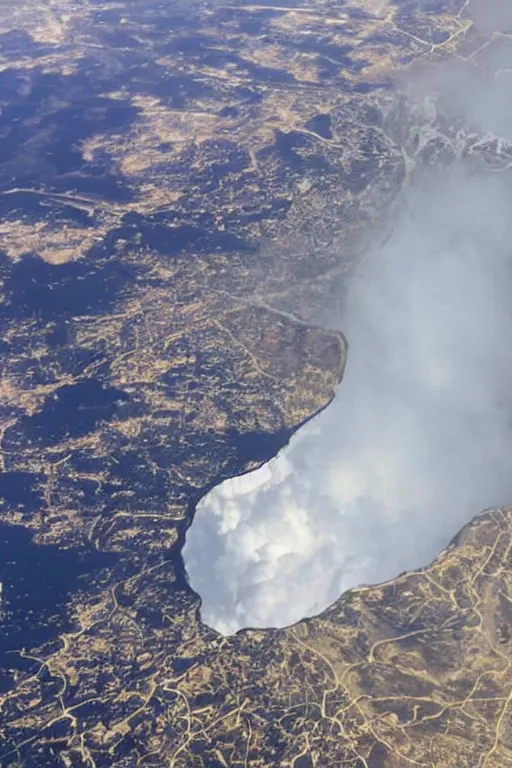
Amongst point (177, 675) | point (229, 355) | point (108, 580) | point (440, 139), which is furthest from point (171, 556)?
point (440, 139)

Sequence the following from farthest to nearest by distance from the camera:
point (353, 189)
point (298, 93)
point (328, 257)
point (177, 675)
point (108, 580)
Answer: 1. point (298, 93)
2. point (353, 189)
3. point (328, 257)
4. point (108, 580)
5. point (177, 675)

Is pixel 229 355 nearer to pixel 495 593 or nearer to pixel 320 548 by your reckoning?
pixel 320 548

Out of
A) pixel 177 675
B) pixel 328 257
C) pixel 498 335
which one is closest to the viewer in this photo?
pixel 177 675

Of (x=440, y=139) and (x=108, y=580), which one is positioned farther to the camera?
(x=440, y=139)

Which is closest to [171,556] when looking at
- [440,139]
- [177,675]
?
[177,675]

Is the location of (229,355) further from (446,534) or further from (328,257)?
(446,534)

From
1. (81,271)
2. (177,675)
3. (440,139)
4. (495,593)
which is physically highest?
(440,139)

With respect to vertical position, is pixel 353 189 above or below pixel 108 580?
above
